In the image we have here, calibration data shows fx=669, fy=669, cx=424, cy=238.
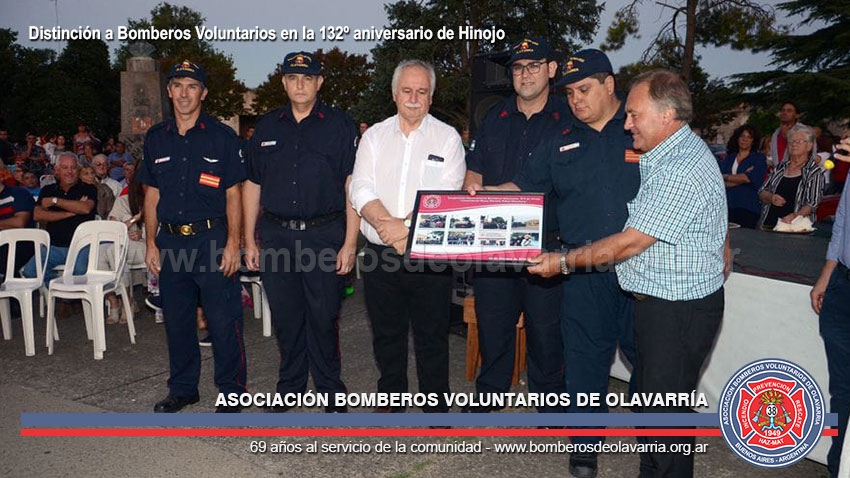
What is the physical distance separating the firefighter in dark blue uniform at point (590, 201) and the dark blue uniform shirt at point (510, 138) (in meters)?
0.27

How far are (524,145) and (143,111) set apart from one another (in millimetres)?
13249

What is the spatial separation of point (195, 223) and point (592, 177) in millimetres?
2398

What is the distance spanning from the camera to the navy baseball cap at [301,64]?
151 inches

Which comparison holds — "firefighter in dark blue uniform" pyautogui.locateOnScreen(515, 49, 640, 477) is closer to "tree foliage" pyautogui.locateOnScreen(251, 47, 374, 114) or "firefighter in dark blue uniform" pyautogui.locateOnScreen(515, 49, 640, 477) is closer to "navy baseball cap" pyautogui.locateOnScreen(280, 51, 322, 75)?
"navy baseball cap" pyautogui.locateOnScreen(280, 51, 322, 75)

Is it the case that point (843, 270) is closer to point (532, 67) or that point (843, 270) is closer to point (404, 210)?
point (532, 67)

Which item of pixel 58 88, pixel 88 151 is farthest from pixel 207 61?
pixel 88 151

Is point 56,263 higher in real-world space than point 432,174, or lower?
lower

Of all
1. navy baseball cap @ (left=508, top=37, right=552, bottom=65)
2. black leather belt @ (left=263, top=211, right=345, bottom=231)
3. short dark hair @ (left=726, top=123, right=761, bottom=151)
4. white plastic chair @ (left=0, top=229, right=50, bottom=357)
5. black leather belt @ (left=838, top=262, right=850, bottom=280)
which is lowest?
white plastic chair @ (left=0, top=229, right=50, bottom=357)

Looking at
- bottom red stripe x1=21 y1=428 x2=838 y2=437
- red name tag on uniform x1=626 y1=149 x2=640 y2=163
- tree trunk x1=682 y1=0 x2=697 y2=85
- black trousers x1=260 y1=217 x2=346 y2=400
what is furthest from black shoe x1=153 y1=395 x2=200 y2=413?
tree trunk x1=682 y1=0 x2=697 y2=85

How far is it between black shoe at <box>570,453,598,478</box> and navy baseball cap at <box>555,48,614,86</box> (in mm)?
1876

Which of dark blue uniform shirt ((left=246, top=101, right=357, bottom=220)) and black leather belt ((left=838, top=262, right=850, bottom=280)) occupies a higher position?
dark blue uniform shirt ((left=246, top=101, right=357, bottom=220))

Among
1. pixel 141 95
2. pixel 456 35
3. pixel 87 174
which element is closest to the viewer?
pixel 87 174

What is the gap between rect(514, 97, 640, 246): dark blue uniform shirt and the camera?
322 cm

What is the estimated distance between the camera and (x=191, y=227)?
4.11 m
